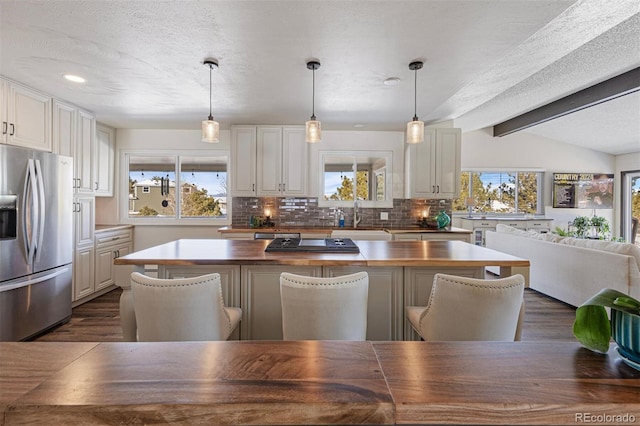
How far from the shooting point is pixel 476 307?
1445 millimetres

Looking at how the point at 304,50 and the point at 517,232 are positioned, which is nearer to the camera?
the point at 304,50

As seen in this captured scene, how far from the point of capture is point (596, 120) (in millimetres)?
5520

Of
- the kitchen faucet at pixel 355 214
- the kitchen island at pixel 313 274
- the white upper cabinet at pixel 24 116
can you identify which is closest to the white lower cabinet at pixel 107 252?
the white upper cabinet at pixel 24 116

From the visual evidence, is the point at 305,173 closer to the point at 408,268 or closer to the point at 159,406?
the point at 408,268

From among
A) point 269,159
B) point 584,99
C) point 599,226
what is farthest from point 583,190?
point 269,159

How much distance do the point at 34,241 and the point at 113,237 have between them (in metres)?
1.52

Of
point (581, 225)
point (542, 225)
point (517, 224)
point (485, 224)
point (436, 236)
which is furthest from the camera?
point (581, 225)

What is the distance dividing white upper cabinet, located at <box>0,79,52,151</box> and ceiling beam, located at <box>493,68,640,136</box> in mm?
6580

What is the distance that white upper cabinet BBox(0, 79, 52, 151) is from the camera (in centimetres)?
271

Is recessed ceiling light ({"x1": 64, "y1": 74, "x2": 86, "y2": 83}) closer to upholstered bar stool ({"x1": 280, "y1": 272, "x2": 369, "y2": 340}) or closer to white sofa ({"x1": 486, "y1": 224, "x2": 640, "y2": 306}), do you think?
Result: upholstered bar stool ({"x1": 280, "y1": 272, "x2": 369, "y2": 340})

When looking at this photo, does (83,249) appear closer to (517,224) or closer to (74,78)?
(74,78)

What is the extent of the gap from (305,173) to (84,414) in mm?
4067

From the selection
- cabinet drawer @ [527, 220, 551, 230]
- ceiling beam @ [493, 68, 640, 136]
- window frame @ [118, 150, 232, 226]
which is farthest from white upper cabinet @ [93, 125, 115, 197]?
cabinet drawer @ [527, 220, 551, 230]

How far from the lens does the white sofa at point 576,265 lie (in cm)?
296
